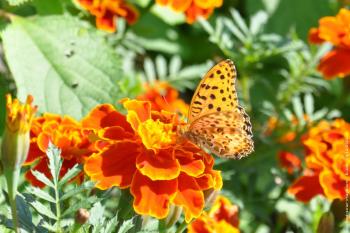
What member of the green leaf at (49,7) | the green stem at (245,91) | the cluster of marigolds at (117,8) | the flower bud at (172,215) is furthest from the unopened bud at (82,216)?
the green stem at (245,91)

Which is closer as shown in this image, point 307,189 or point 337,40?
point 307,189

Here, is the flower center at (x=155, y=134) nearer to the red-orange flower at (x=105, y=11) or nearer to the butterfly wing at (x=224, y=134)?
the butterfly wing at (x=224, y=134)

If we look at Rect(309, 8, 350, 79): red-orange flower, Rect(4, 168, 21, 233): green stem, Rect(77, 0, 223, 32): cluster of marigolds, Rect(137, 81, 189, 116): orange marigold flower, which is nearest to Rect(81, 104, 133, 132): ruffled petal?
Rect(4, 168, 21, 233): green stem

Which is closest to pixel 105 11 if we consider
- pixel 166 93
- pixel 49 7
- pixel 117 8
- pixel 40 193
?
pixel 117 8

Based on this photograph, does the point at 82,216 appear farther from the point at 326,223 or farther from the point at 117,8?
the point at 117,8

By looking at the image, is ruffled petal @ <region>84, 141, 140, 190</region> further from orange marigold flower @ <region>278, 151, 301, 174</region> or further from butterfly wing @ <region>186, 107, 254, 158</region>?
orange marigold flower @ <region>278, 151, 301, 174</region>

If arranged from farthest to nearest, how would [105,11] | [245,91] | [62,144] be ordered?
[245,91] < [105,11] < [62,144]

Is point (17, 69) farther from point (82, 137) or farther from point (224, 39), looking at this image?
point (224, 39)
